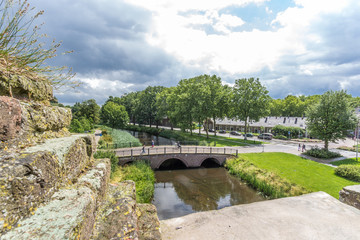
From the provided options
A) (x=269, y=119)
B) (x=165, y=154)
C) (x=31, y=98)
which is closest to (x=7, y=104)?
(x=31, y=98)

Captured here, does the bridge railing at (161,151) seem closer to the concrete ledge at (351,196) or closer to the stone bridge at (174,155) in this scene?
the stone bridge at (174,155)

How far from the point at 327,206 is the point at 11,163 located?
8080 millimetres

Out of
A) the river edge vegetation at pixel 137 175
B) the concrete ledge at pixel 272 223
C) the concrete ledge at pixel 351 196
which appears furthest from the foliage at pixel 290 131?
the concrete ledge at pixel 272 223

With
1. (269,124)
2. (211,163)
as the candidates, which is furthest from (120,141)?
(269,124)

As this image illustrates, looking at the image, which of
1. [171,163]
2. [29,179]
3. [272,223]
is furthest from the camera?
[171,163]

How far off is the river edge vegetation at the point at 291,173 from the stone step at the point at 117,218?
48.5 feet

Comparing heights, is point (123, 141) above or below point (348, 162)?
above

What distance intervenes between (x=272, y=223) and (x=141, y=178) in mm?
13342

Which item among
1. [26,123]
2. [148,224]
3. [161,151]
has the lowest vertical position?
[161,151]

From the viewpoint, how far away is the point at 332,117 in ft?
79.5

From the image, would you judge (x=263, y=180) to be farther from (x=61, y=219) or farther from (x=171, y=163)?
(x=61, y=219)

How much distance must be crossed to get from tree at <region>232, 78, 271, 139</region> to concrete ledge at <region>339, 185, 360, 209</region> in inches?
1132

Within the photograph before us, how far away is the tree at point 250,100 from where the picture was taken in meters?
34.2

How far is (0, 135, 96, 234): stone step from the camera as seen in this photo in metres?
1.01
